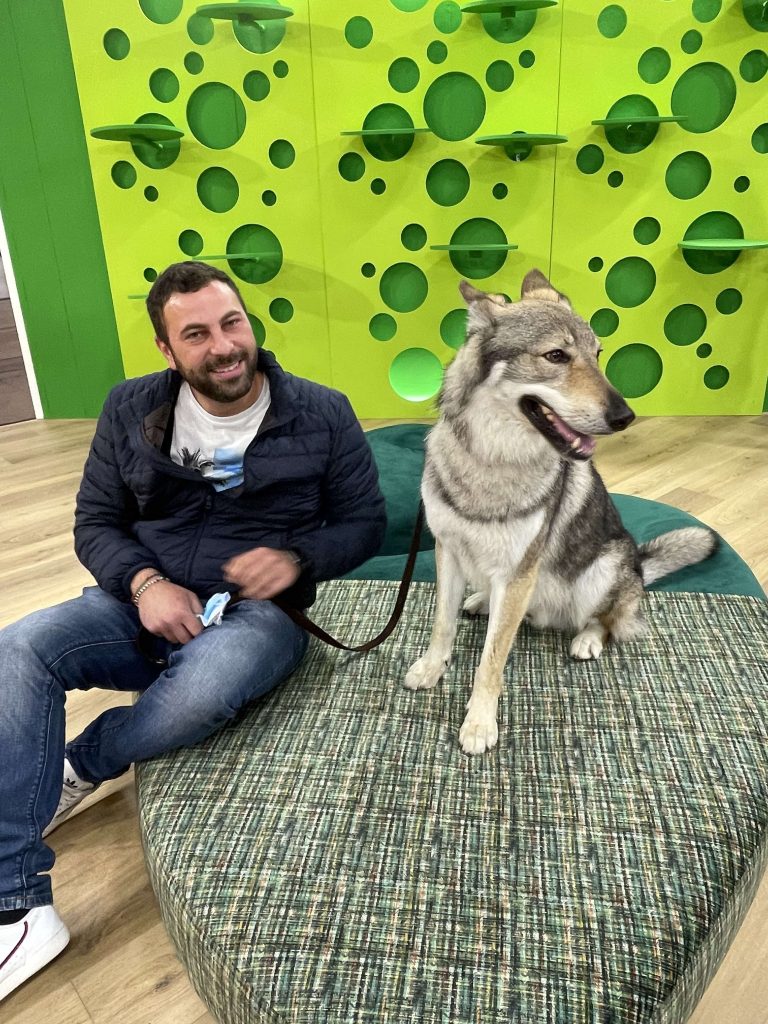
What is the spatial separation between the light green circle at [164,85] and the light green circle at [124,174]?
37 cm

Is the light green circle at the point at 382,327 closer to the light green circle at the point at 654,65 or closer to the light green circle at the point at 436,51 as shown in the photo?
the light green circle at the point at 436,51

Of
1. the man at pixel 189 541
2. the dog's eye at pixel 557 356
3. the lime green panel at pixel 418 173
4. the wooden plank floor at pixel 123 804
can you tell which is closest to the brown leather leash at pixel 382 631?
the man at pixel 189 541

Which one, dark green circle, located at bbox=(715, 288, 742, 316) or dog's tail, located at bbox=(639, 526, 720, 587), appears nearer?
dog's tail, located at bbox=(639, 526, 720, 587)

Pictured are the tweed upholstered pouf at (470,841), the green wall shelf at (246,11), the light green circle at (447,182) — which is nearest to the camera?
the tweed upholstered pouf at (470,841)

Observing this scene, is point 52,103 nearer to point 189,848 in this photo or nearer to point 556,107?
point 556,107

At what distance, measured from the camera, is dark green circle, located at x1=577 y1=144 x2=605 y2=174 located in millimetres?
3562

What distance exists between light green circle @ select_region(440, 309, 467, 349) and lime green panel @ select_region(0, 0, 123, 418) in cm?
186

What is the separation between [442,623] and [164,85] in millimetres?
3358

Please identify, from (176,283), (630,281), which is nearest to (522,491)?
(176,283)

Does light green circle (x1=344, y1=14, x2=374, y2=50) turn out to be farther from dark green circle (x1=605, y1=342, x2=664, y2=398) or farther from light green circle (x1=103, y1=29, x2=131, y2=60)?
dark green circle (x1=605, y1=342, x2=664, y2=398)

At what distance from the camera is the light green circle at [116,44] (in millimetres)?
3467

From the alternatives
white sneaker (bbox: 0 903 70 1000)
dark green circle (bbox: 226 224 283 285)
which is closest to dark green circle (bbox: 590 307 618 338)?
dark green circle (bbox: 226 224 283 285)

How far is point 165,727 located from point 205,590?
323 mm

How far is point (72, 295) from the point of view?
13.1ft
